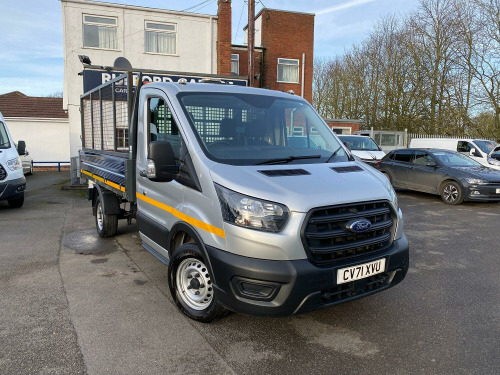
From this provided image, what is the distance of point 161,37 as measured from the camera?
1719cm

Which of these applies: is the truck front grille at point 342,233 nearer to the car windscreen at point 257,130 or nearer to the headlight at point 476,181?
the car windscreen at point 257,130

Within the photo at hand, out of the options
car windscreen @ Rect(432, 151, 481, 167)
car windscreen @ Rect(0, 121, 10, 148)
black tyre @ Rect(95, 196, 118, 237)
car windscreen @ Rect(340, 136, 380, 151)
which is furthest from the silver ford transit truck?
car windscreen @ Rect(340, 136, 380, 151)

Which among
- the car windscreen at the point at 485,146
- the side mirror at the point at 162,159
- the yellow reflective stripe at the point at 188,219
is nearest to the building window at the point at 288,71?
the car windscreen at the point at 485,146

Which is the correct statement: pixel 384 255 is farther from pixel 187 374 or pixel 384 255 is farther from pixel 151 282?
pixel 151 282

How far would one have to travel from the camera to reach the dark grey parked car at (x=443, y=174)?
970 cm

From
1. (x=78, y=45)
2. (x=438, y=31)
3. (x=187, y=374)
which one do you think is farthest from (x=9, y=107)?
(x=438, y=31)

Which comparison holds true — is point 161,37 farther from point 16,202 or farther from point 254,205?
point 254,205

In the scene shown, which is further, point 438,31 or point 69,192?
point 438,31

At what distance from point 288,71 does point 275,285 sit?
2166cm

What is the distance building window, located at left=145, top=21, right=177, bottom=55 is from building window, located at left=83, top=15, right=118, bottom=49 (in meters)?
1.43

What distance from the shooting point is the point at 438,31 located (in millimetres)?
25172

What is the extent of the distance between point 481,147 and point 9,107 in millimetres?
26934

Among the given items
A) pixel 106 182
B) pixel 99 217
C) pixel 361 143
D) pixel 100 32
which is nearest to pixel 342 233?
pixel 106 182

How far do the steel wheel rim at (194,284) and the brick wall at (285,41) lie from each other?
19954 mm
